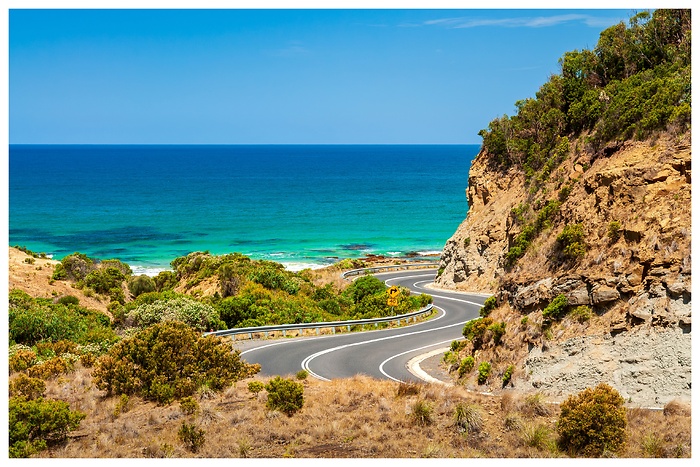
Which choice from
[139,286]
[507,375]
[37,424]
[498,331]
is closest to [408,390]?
[507,375]

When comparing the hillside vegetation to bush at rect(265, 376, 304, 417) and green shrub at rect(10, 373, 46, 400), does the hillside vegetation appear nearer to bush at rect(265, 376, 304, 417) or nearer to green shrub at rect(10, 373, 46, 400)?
bush at rect(265, 376, 304, 417)

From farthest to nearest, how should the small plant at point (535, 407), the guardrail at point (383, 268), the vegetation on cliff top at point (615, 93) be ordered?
the guardrail at point (383, 268)
the vegetation on cliff top at point (615, 93)
the small plant at point (535, 407)

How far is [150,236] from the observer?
3720 inches

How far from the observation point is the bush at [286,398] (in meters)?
15.8

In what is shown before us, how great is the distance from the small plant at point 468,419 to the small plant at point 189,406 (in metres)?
5.68

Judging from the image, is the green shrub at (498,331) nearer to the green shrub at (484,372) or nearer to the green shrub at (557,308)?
the green shrub at (484,372)

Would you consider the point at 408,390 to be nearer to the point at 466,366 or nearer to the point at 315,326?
the point at 466,366

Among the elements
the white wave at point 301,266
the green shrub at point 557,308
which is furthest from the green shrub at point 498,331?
the white wave at point 301,266

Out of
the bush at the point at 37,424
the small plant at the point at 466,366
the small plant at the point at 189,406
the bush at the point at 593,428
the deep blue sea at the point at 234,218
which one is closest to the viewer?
the bush at the point at 593,428

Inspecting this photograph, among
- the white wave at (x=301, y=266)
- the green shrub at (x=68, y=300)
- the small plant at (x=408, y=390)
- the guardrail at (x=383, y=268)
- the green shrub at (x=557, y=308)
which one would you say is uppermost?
the green shrub at (x=557, y=308)

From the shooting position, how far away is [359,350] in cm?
2828

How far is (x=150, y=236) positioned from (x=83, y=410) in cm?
8072

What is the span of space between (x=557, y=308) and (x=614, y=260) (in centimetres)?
207

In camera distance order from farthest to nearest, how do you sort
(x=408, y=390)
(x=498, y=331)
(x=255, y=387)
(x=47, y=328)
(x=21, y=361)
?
(x=47, y=328), (x=498, y=331), (x=21, y=361), (x=255, y=387), (x=408, y=390)
